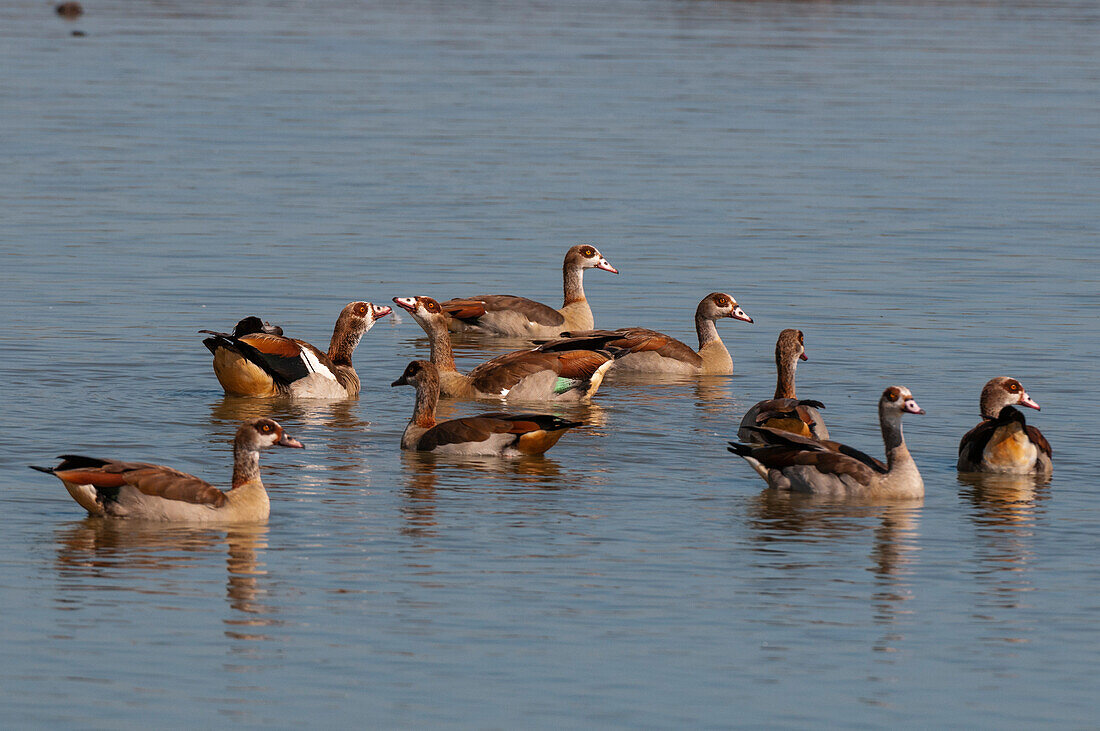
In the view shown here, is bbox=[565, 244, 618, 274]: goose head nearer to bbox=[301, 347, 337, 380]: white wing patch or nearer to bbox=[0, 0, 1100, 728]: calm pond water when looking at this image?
bbox=[0, 0, 1100, 728]: calm pond water

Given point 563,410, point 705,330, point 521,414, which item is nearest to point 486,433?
point 521,414

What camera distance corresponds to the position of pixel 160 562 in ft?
46.9

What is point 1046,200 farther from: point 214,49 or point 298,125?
point 214,49

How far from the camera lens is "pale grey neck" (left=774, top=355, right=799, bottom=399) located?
21.4 meters

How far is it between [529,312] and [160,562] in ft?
42.9

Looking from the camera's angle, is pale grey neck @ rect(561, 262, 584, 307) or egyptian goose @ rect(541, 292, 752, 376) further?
pale grey neck @ rect(561, 262, 584, 307)

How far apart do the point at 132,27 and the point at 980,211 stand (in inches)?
1889

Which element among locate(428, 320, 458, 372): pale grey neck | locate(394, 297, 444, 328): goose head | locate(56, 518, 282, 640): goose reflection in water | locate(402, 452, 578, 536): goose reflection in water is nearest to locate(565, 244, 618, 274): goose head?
locate(394, 297, 444, 328): goose head

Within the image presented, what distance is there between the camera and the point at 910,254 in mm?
32406

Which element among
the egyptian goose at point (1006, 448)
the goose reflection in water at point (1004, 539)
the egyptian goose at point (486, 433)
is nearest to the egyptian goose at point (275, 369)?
the egyptian goose at point (486, 433)

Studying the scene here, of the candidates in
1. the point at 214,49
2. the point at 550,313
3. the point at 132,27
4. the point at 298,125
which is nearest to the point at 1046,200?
the point at 550,313

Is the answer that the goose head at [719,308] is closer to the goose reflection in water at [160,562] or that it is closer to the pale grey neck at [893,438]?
the pale grey neck at [893,438]

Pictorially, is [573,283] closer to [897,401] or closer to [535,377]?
[535,377]

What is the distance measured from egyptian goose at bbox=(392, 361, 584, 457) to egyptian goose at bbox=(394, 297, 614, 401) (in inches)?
122
